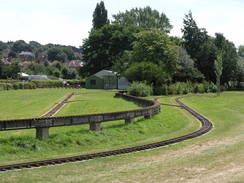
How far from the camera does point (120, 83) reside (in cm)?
8206

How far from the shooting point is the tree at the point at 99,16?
4459 inches

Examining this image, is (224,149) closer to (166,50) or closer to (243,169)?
(243,169)

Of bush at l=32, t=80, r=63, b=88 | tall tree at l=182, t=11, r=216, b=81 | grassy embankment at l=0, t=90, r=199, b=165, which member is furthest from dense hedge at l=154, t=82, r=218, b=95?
bush at l=32, t=80, r=63, b=88

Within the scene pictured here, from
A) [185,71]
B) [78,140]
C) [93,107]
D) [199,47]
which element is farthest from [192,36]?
[78,140]

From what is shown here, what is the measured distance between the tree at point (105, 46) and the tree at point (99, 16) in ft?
65.6

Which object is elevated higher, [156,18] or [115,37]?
[156,18]

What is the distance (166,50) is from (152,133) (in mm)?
43657

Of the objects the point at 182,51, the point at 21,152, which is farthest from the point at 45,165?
the point at 182,51

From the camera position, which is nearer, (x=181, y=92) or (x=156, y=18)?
(x=181, y=92)

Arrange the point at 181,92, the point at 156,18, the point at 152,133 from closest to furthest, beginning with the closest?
the point at 152,133
the point at 181,92
the point at 156,18

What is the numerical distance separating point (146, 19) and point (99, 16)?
18.3m

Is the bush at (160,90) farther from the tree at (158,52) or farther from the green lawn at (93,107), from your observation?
the green lawn at (93,107)

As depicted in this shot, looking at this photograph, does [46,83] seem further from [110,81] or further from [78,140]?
[78,140]

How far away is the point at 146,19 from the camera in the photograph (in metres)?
105
